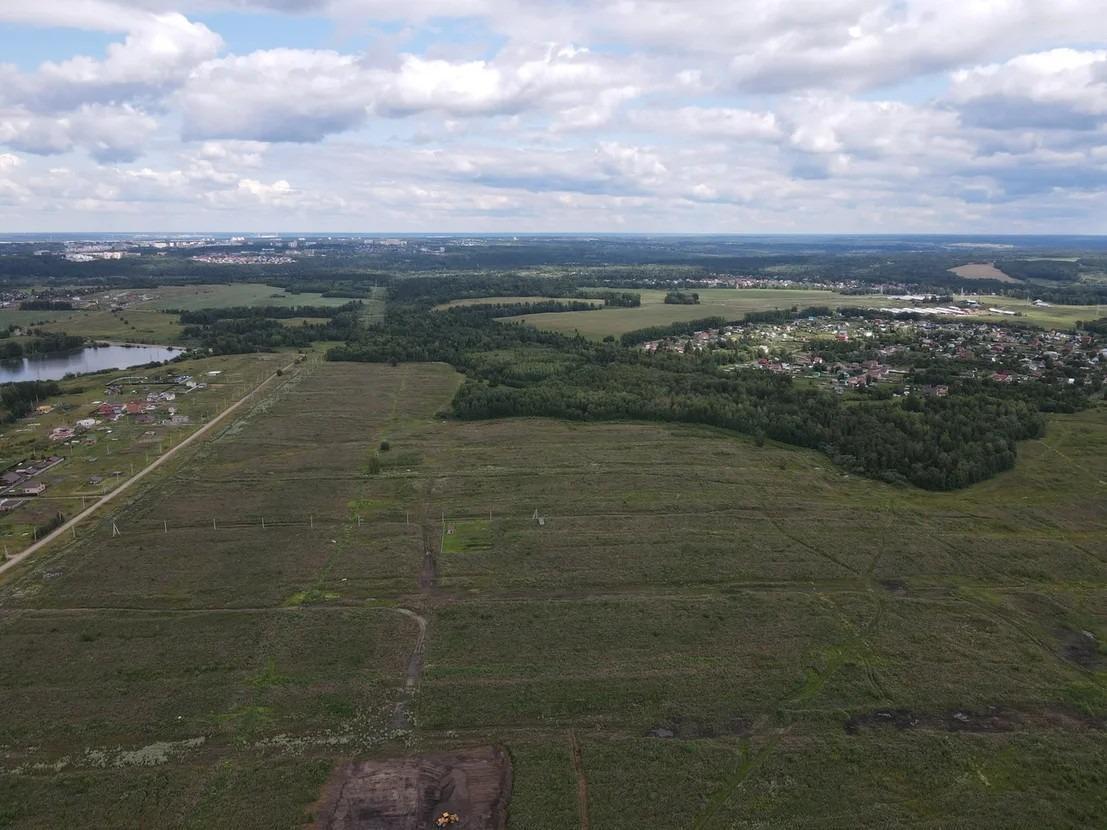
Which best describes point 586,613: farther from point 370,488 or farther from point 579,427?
point 579,427

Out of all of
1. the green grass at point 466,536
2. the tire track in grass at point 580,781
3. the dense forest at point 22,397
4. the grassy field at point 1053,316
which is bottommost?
the tire track in grass at point 580,781

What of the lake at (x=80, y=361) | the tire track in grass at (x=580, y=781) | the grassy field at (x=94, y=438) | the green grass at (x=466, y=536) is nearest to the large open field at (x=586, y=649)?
the tire track in grass at (x=580, y=781)

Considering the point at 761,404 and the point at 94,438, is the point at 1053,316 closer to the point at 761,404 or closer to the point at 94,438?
the point at 761,404

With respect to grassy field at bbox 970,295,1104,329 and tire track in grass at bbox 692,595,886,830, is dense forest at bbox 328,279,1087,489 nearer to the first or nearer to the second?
tire track in grass at bbox 692,595,886,830

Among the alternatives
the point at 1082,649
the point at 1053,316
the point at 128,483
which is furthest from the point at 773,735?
the point at 1053,316

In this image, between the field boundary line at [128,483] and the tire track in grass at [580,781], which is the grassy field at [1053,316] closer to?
the field boundary line at [128,483]
